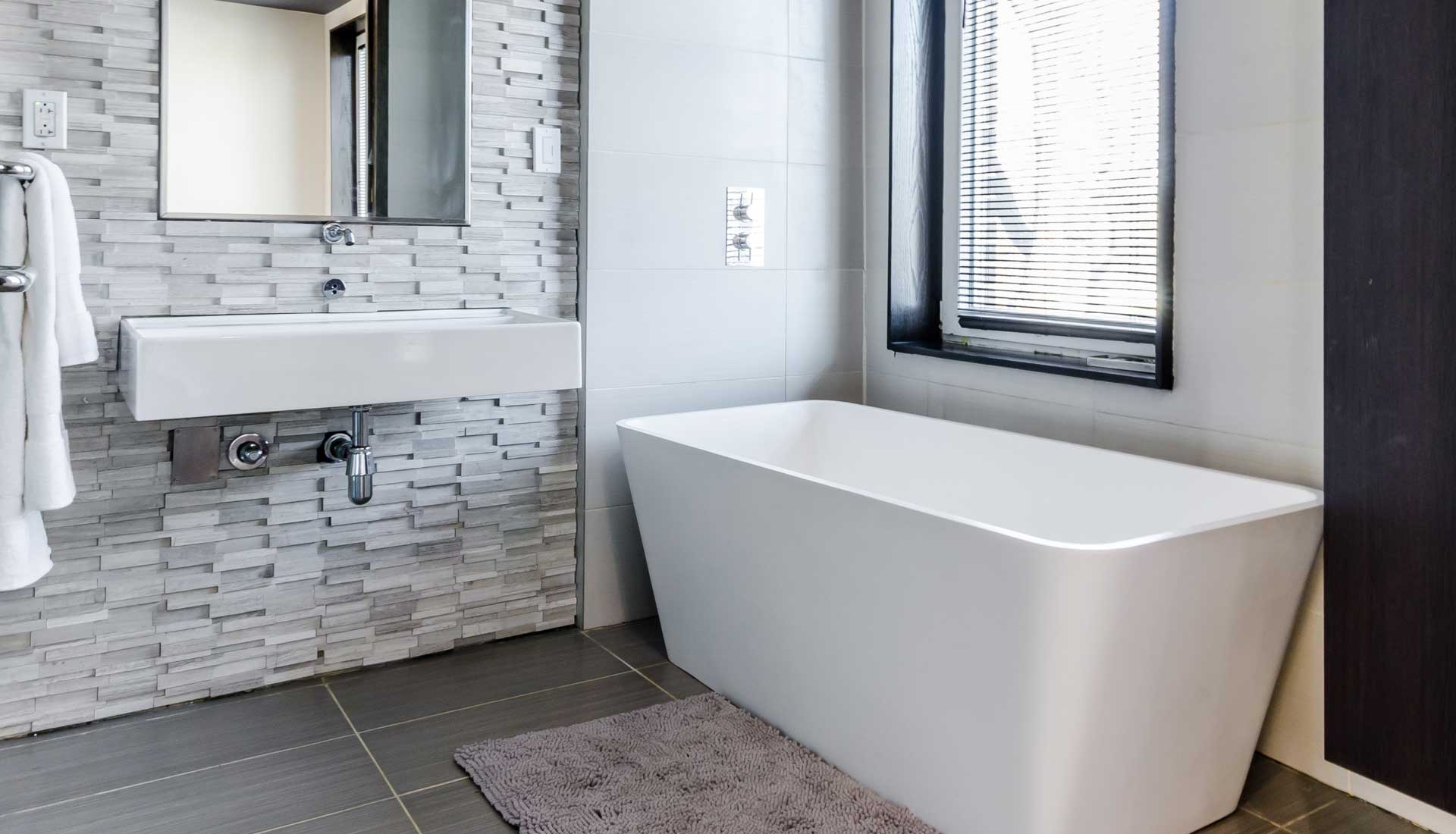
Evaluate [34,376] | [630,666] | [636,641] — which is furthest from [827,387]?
[34,376]

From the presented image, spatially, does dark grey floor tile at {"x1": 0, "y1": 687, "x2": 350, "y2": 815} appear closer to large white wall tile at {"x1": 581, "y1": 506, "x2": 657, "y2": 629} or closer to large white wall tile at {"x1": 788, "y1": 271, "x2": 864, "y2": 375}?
large white wall tile at {"x1": 581, "y1": 506, "x2": 657, "y2": 629}

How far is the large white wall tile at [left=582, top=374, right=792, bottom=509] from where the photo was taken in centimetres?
321

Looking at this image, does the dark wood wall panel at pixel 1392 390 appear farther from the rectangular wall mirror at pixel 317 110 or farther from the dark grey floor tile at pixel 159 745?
the dark grey floor tile at pixel 159 745

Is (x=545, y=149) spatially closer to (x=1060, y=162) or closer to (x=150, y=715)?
(x=1060, y=162)

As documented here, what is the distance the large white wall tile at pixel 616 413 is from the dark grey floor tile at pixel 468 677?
44 centimetres

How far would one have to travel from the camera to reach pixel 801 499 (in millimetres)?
2252

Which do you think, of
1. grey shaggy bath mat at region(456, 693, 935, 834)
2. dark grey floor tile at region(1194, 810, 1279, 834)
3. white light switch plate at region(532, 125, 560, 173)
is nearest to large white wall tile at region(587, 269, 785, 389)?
white light switch plate at region(532, 125, 560, 173)

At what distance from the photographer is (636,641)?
10.4 ft

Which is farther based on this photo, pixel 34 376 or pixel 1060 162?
pixel 1060 162

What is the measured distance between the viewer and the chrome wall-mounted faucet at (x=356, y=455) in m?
2.72

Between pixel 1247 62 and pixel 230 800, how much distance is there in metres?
2.64

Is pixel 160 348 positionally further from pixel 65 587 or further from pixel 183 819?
pixel 183 819

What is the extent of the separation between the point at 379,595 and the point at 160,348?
3.24 feet

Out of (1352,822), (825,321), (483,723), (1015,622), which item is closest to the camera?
(1015,622)
